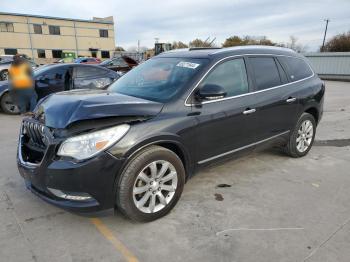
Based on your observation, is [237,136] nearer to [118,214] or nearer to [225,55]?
[225,55]

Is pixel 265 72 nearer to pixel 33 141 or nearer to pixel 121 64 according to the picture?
pixel 33 141

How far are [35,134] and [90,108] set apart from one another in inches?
30.6

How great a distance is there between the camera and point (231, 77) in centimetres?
378

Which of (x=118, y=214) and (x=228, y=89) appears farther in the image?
(x=228, y=89)

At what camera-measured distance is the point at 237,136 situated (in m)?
3.79

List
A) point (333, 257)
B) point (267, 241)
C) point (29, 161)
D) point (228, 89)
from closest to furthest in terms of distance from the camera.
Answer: point (333, 257) → point (267, 241) → point (29, 161) → point (228, 89)

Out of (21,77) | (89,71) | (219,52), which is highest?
(219,52)

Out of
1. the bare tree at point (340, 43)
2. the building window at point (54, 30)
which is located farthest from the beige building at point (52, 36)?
the bare tree at point (340, 43)

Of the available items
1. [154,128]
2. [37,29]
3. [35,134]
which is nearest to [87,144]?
[154,128]

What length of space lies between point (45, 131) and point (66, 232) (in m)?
1.00

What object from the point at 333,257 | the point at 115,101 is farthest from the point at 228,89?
the point at 333,257

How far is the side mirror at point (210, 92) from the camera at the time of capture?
3.29m

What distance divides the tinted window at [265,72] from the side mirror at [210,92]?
3.10 ft

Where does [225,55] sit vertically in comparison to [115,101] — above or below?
above
